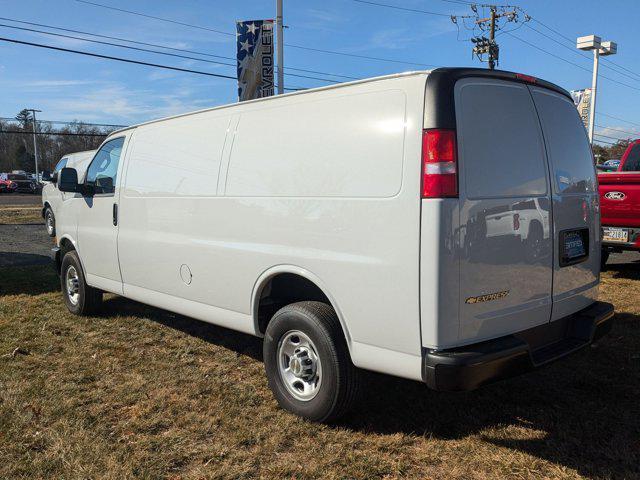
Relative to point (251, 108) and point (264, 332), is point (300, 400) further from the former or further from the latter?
point (251, 108)

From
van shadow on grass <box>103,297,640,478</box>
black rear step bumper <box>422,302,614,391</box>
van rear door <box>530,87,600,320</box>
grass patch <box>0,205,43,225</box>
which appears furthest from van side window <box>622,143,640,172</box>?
grass patch <box>0,205,43,225</box>

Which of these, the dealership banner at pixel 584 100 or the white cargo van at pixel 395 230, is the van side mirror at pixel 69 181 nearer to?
the white cargo van at pixel 395 230

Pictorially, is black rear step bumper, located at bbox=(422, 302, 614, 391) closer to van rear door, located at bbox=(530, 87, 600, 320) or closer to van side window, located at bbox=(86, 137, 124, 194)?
van rear door, located at bbox=(530, 87, 600, 320)

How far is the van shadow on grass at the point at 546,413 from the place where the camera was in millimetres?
3199

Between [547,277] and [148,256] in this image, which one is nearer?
[547,277]

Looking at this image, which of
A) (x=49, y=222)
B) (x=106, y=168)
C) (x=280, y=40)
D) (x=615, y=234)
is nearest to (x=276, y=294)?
(x=106, y=168)

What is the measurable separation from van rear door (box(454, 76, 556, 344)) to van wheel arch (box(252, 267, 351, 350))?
117 centimetres

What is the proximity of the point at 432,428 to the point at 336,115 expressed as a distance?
2.13 meters

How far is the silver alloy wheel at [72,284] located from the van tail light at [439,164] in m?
4.91

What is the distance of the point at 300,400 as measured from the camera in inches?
143

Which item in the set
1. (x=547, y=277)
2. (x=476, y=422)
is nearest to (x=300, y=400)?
(x=476, y=422)

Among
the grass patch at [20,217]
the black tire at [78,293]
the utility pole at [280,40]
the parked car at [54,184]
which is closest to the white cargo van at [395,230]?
the black tire at [78,293]

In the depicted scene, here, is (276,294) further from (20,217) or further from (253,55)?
(20,217)

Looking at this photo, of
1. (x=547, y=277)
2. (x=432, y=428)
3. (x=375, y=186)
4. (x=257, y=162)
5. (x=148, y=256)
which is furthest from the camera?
(x=148, y=256)
